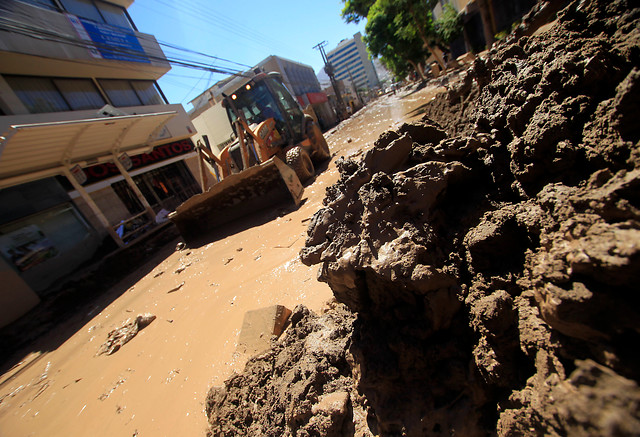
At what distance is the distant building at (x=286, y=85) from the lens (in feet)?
75.9

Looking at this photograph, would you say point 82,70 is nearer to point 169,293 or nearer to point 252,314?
point 169,293

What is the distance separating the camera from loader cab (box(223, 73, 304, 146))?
805cm

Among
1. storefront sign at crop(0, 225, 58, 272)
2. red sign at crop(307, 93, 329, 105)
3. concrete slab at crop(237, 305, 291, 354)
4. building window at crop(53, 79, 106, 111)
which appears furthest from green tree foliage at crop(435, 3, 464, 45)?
storefront sign at crop(0, 225, 58, 272)

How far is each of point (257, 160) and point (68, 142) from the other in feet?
18.6

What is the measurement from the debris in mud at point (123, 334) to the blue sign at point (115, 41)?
1126cm

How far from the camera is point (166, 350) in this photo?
3.08m

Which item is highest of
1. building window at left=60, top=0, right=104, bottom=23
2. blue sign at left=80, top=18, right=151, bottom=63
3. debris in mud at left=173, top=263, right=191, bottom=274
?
building window at left=60, top=0, right=104, bottom=23

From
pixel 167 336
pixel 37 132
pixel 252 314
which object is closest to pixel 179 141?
pixel 37 132

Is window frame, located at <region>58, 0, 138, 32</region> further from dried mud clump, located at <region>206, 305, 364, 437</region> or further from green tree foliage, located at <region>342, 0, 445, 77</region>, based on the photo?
dried mud clump, located at <region>206, 305, 364, 437</region>

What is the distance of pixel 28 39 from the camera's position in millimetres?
9062

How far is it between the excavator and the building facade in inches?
152

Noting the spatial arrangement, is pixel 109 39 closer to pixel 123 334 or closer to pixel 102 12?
pixel 102 12

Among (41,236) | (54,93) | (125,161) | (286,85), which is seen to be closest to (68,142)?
(125,161)

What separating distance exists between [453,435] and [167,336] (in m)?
3.31
